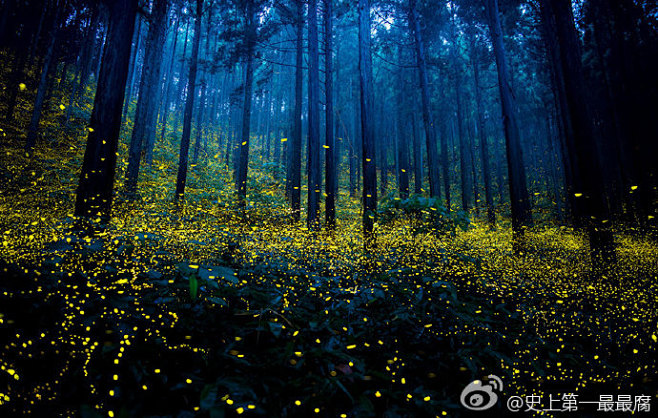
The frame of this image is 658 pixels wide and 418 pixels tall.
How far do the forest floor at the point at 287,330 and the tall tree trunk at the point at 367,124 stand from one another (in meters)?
2.80

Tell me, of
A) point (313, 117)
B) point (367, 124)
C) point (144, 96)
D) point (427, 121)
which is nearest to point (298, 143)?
point (313, 117)

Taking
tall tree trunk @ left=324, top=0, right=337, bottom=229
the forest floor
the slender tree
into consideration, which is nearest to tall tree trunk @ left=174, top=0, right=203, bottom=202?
tall tree trunk @ left=324, top=0, right=337, bottom=229

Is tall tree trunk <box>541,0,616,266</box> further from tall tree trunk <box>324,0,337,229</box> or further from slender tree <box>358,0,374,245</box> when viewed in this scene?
tall tree trunk <box>324,0,337,229</box>

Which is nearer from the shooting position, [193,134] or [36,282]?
[36,282]

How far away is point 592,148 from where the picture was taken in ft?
18.1

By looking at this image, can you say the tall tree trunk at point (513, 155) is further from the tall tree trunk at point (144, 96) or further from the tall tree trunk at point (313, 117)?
the tall tree trunk at point (144, 96)

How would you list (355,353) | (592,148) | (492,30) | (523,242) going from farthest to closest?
(492,30) → (523,242) → (592,148) → (355,353)

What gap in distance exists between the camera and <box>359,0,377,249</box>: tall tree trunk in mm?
7355

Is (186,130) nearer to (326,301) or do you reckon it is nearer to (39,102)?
(39,102)

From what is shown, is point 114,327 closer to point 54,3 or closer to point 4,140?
point 4,140

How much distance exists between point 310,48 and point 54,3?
15.1 meters

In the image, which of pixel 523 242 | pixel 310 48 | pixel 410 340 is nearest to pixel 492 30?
pixel 310 48

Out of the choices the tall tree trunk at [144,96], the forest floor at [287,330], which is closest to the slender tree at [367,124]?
the forest floor at [287,330]

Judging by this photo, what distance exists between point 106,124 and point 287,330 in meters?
4.57
